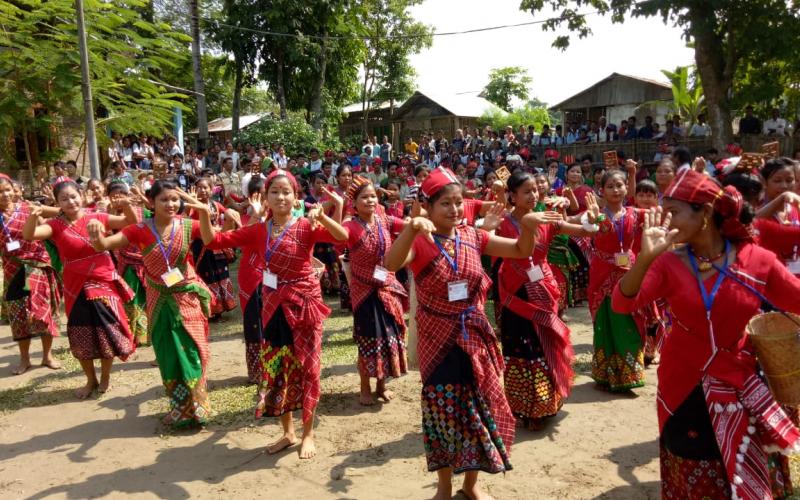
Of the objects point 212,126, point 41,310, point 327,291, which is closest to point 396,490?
point 41,310

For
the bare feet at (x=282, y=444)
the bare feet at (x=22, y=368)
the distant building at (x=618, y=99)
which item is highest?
the distant building at (x=618, y=99)

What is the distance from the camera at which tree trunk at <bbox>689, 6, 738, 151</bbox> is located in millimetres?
13312

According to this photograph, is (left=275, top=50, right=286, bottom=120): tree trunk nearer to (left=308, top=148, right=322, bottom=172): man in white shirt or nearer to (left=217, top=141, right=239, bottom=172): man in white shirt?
(left=217, top=141, right=239, bottom=172): man in white shirt

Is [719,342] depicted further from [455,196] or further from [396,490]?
[396,490]

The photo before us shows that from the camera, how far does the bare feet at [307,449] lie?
4500 mm

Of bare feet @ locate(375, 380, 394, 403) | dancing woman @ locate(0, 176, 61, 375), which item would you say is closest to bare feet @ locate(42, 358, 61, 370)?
dancing woman @ locate(0, 176, 61, 375)

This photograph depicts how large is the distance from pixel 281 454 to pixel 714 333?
3212 mm

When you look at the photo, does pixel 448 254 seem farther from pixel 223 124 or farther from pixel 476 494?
pixel 223 124

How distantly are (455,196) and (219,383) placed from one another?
156 inches

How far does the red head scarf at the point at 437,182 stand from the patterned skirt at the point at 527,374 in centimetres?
150

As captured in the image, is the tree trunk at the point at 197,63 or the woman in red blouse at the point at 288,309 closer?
the woman in red blouse at the point at 288,309

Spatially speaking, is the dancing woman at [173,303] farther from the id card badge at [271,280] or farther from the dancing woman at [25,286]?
the dancing woman at [25,286]

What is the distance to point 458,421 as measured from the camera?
356 cm

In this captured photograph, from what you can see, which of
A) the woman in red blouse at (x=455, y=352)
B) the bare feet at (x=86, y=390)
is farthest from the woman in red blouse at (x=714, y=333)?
the bare feet at (x=86, y=390)
